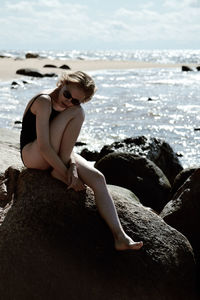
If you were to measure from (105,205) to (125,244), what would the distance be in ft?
1.06

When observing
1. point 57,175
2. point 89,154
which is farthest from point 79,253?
point 89,154

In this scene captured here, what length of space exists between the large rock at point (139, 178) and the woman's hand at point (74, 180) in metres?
3.00

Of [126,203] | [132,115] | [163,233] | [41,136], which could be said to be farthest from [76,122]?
[132,115]

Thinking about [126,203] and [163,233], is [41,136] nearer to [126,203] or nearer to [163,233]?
[126,203]

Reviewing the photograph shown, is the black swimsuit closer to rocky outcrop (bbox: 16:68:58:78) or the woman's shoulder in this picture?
the woman's shoulder

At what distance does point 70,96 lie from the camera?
439cm

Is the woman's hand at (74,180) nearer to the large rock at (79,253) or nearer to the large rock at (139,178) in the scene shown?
the large rock at (79,253)

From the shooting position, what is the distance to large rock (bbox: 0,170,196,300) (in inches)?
157

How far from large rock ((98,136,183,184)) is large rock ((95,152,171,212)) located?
165cm

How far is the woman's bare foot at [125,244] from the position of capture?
4.13 m

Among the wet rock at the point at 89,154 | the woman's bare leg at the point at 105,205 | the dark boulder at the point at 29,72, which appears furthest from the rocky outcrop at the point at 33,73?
the woman's bare leg at the point at 105,205

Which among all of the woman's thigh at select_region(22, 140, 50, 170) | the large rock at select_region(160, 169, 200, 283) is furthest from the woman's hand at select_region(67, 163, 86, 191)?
the large rock at select_region(160, 169, 200, 283)

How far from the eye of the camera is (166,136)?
14852 mm

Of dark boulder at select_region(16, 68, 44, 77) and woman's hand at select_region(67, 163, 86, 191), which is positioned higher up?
woman's hand at select_region(67, 163, 86, 191)
